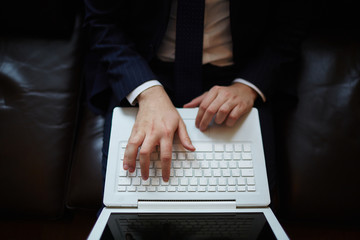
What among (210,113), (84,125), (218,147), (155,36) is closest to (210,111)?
(210,113)

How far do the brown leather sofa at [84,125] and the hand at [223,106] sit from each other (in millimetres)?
262

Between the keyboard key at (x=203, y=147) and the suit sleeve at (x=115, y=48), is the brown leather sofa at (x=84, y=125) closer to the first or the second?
the suit sleeve at (x=115, y=48)

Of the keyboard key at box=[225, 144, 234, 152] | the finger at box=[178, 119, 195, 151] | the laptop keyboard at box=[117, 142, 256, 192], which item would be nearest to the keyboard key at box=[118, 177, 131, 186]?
the laptop keyboard at box=[117, 142, 256, 192]

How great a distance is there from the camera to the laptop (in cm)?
54

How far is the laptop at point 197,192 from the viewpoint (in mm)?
538

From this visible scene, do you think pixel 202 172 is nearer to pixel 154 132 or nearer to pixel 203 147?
pixel 203 147

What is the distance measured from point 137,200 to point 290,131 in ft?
2.12

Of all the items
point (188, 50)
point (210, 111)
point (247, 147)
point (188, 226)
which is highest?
point (188, 50)

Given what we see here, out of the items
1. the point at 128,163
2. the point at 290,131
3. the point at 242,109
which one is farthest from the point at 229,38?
the point at 128,163

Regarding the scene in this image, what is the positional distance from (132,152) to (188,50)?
0.40m

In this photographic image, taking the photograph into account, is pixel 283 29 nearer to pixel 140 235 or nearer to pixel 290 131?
pixel 290 131

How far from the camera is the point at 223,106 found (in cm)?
66

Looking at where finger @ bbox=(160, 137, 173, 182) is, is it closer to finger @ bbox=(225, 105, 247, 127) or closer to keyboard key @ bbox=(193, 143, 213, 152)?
keyboard key @ bbox=(193, 143, 213, 152)

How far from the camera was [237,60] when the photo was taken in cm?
85
